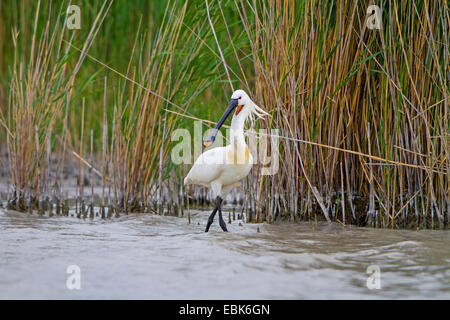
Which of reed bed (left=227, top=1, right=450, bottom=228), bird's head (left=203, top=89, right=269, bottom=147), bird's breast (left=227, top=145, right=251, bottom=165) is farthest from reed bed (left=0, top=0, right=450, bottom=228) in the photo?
bird's breast (left=227, top=145, right=251, bottom=165)

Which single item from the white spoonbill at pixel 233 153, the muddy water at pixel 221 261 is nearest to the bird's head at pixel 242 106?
the white spoonbill at pixel 233 153

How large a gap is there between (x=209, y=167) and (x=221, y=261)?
1.34m

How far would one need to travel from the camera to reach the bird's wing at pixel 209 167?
4.93 meters

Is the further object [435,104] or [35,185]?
[35,185]

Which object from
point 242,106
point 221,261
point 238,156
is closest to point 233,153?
point 238,156

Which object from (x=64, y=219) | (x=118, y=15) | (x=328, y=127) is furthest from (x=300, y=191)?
(x=118, y=15)

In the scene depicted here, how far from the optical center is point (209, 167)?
499 cm

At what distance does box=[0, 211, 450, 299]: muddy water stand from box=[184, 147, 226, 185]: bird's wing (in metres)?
0.44
